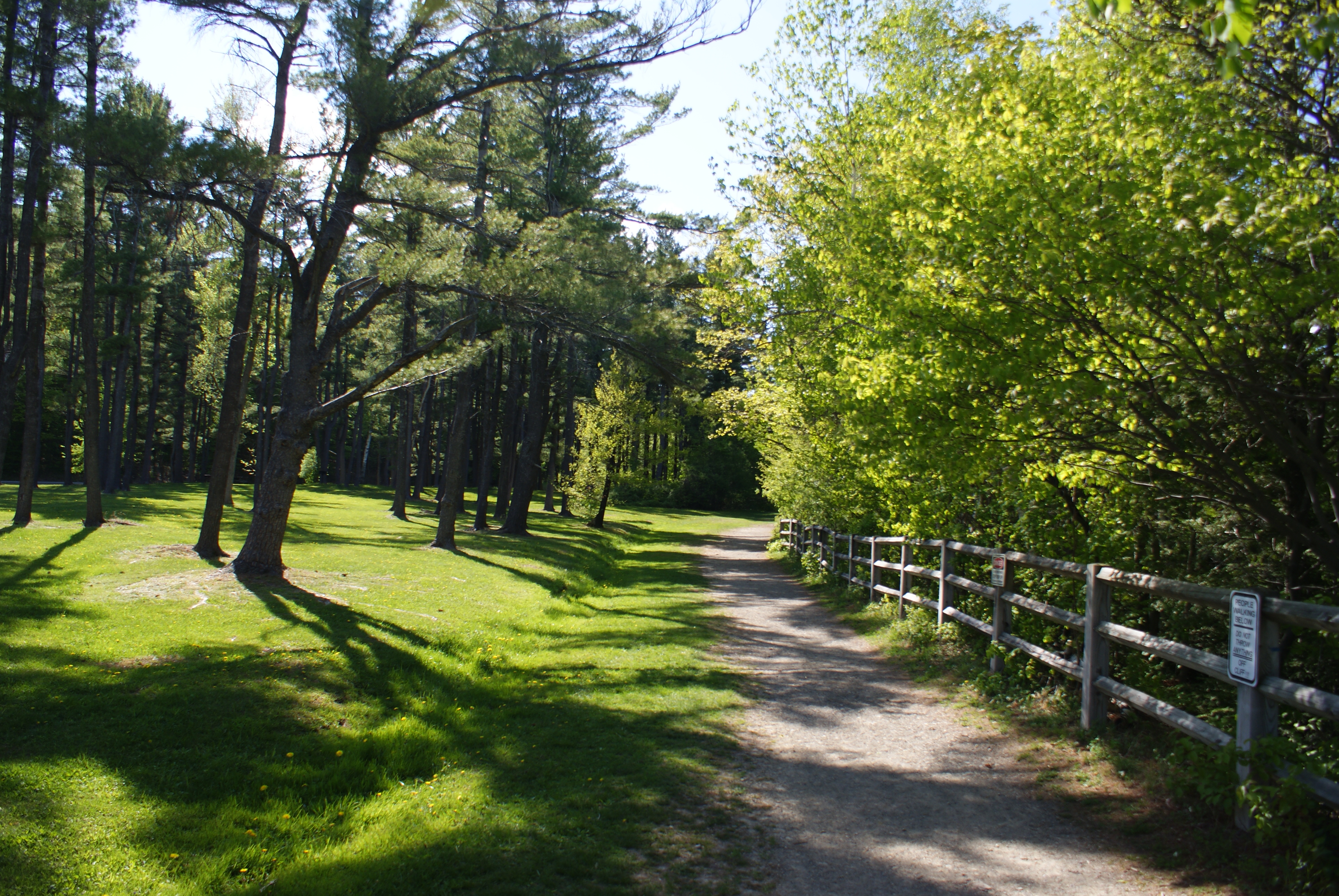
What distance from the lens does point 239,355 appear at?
1347cm

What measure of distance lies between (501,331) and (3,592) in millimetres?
7484

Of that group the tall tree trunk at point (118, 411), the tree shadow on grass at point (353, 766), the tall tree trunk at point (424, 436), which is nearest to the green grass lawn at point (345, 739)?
the tree shadow on grass at point (353, 766)

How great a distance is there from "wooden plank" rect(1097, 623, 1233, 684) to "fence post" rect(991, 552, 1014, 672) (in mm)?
1749

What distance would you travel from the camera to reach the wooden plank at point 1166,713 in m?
4.29

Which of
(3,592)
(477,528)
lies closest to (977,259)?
(3,592)

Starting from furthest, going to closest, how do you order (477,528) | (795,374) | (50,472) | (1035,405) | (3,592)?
1. (50,472)
2. (477,528)
3. (795,374)
4. (3,592)
5. (1035,405)

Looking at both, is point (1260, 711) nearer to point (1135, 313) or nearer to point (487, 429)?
point (1135, 313)

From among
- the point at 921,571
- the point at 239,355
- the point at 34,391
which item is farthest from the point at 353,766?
the point at 34,391

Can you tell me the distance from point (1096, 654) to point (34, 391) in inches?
887

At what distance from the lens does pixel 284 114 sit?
1329 cm

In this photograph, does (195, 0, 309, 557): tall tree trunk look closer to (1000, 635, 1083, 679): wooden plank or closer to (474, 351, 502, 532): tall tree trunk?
(1000, 635, 1083, 679): wooden plank

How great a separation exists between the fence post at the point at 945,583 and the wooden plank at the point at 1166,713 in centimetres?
360

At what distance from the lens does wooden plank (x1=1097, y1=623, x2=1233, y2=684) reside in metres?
4.32

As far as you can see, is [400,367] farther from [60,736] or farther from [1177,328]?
[1177,328]
